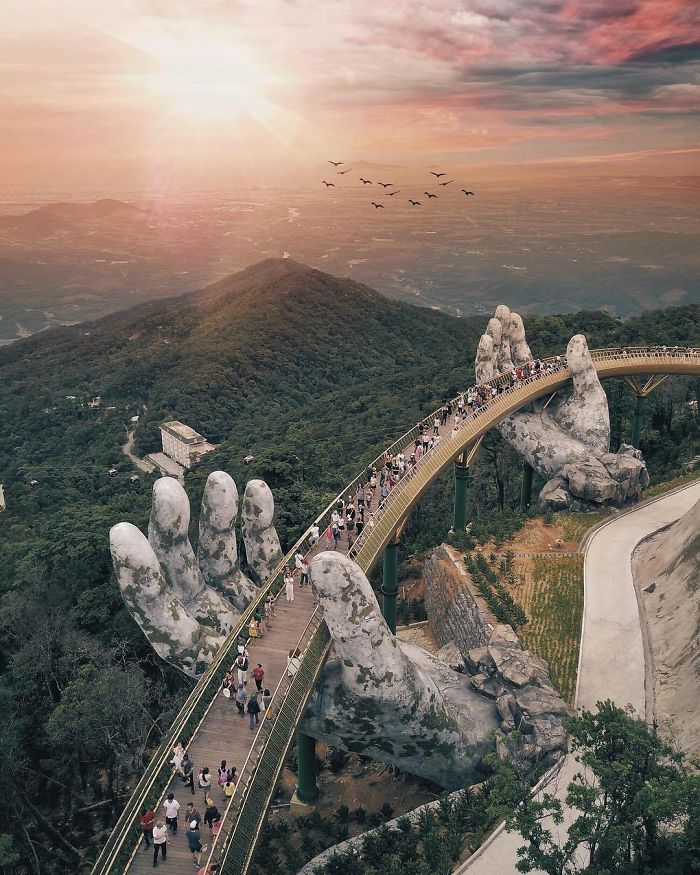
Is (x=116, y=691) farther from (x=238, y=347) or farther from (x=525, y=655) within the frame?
(x=238, y=347)

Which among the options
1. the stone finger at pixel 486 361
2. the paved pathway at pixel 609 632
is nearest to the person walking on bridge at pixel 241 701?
the paved pathway at pixel 609 632

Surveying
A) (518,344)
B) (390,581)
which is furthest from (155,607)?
(518,344)

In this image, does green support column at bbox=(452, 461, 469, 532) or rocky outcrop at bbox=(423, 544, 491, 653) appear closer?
rocky outcrop at bbox=(423, 544, 491, 653)

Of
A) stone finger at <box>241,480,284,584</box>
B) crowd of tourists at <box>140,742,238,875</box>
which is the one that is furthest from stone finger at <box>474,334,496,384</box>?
crowd of tourists at <box>140,742,238,875</box>

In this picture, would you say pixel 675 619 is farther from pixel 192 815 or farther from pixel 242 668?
pixel 192 815

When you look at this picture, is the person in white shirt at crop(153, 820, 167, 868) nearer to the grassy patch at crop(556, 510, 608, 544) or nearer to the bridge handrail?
the bridge handrail

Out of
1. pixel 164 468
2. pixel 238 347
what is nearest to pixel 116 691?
pixel 164 468

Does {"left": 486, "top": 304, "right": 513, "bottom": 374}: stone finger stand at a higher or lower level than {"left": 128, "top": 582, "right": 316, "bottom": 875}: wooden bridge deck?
higher

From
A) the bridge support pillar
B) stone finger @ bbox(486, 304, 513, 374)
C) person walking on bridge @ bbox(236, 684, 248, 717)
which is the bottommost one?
the bridge support pillar
